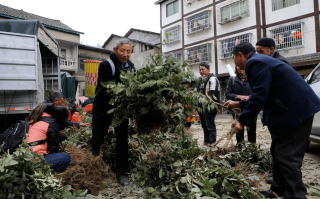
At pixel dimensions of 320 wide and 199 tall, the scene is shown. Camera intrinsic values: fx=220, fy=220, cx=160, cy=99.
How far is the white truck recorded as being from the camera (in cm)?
508

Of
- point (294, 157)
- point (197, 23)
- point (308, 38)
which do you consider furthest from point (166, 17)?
point (294, 157)

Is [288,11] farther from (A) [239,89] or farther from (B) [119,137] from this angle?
(B) [119,137]

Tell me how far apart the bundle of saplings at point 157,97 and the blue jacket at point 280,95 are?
0.60m

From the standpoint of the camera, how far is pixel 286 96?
2.25 meters

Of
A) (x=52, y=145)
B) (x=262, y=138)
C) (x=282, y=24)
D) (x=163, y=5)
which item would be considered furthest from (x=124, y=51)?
(x=163, y=5)

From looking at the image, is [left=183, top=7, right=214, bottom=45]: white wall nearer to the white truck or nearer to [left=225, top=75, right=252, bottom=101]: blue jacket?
the white truck

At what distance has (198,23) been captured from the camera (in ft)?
71.5

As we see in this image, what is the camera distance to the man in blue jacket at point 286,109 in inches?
86.2

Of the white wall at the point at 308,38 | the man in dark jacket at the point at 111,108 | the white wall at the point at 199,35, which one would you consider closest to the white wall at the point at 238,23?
the white wall at the point at 199,35

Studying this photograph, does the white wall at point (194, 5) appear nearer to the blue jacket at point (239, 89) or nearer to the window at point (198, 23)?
the window at point (198, 23)

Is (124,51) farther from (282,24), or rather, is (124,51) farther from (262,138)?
(282,24)

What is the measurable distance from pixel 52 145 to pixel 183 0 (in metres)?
23.7

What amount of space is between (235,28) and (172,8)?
868 centimetres

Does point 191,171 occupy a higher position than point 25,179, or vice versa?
point 25,179
